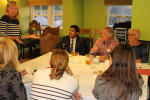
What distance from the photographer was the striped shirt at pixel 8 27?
2.87m

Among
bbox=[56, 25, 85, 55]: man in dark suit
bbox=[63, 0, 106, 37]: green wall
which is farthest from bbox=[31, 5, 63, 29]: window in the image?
bbox=[56, 25, 85, 55]: man in dark suit

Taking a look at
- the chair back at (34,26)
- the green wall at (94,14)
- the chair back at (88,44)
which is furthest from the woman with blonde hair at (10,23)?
the green wall at (94,14)

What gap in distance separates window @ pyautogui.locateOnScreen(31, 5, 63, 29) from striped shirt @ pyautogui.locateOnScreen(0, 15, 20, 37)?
3.84 metres

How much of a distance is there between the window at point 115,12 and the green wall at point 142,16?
3.24m

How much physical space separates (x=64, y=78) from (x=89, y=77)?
65 centimetres

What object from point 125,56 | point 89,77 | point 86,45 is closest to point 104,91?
point 125,56

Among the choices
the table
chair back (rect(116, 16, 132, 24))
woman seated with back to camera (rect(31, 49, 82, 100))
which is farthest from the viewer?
chair back (rect(116, 16, 132, 24))

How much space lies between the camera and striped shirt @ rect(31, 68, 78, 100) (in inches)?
51.1

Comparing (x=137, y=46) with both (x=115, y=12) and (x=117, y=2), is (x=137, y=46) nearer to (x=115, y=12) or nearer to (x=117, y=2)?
(x=117, y=2)

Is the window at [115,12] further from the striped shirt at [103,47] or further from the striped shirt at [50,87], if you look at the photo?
the striped shirt at [50,87]

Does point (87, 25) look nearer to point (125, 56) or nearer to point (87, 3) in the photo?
point (87, 3)

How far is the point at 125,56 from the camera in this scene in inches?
47.2

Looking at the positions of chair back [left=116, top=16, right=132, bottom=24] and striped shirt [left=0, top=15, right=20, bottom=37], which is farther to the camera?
chair back [left=116, top=16, right=132, bottom=24]

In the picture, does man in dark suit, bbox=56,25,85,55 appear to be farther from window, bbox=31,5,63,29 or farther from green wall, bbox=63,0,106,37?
window, bbox=31,5,63,29
